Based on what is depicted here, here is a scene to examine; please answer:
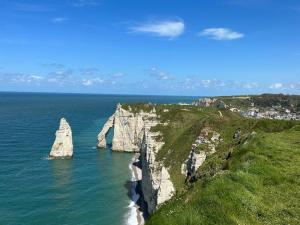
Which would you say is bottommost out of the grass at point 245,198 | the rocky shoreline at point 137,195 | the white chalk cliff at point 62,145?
the rocky shoreline at point 137,195

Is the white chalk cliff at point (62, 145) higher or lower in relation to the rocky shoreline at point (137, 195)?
higher

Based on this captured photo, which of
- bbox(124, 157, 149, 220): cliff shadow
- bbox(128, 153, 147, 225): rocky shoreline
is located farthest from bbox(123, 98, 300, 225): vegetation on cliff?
bbox(124, 157, 149, 220): cliff shadow

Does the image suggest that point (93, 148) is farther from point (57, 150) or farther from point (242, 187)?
point (242, 187)

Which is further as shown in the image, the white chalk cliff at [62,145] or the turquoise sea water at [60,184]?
the white chalk cliff at [62,145]

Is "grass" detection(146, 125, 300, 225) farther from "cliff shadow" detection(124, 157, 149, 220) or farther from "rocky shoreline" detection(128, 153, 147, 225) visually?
"cliff shadow" detection(124, 157, 149, 220)

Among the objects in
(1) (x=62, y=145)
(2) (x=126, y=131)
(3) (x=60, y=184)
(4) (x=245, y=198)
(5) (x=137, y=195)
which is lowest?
(5) (x=137, y=195)

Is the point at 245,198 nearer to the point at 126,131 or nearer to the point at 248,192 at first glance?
the point at 248,192

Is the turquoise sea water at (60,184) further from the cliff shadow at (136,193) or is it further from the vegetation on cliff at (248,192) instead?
the vegetation on cliff at (248,192)

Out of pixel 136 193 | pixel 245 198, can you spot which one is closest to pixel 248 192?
pixel 245 198

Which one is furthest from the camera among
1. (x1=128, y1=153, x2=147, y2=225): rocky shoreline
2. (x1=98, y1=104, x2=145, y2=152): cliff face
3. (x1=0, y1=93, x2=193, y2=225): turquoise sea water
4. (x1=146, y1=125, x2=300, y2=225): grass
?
(x1=98, y1=104, x2=145, y2=152): cliff face

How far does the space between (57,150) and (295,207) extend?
315ft

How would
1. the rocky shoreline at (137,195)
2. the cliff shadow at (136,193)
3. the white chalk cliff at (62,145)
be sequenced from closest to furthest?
the rocky shoreline at (137,195) < the cliff shadow at (136,193) < the white chalk cliff at (62,145)

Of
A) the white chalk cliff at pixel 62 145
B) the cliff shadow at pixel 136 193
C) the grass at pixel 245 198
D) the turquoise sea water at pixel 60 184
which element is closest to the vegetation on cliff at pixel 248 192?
the grass at pixel 245 198

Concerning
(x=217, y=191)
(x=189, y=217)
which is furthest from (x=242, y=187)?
(x=189, y=217)
